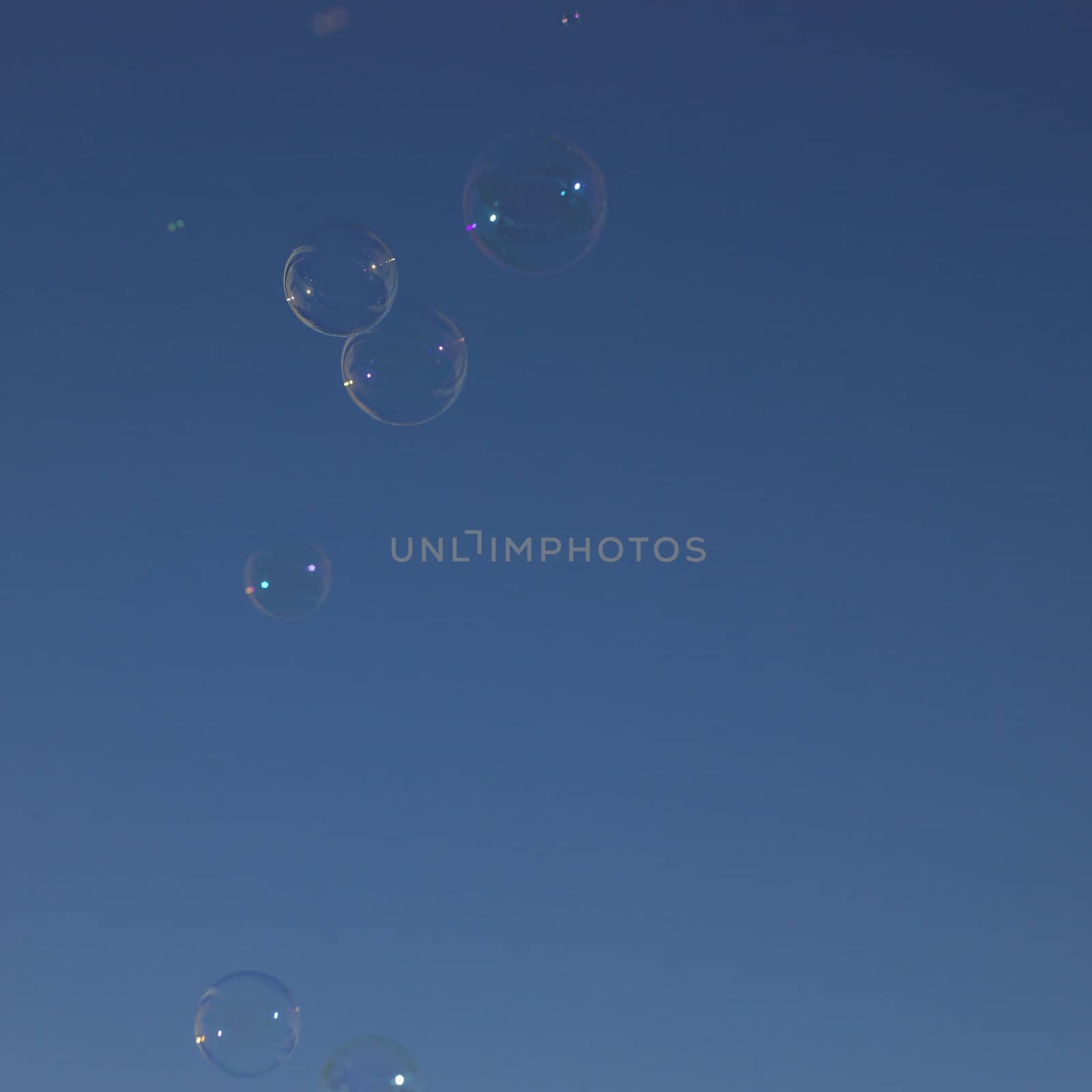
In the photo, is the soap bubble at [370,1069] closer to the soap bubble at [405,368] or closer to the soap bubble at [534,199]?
the soap bubble at [405,368]

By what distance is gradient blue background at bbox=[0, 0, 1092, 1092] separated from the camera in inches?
111

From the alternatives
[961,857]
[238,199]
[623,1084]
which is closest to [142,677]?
[238,199]

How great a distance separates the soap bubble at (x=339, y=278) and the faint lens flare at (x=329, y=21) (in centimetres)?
76

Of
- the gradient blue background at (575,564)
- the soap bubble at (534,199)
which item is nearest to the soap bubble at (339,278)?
the soap bubble at (534,199)

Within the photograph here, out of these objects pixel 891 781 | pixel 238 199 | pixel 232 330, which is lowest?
pixel 891 781

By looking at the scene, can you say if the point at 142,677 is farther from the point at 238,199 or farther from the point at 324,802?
the point at 238,199

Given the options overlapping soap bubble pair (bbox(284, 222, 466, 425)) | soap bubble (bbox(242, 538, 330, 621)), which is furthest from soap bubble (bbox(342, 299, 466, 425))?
soap bubble (bbox(242, 538, 330, 621))

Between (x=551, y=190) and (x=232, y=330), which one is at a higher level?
(x=232, y=330)

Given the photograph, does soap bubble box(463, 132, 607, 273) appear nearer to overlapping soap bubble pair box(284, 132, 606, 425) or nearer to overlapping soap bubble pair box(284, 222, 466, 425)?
overlapping soap bubble pair box(284, 132, 606, 425)

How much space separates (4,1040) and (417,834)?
0.94 m

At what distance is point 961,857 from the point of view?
283 cm

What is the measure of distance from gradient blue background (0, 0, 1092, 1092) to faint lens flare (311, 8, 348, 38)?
3 centimetres

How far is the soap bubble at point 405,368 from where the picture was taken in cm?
247

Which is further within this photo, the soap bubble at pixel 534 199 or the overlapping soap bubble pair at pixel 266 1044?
the overlapping soap bubble pair at pixel 266 1044
